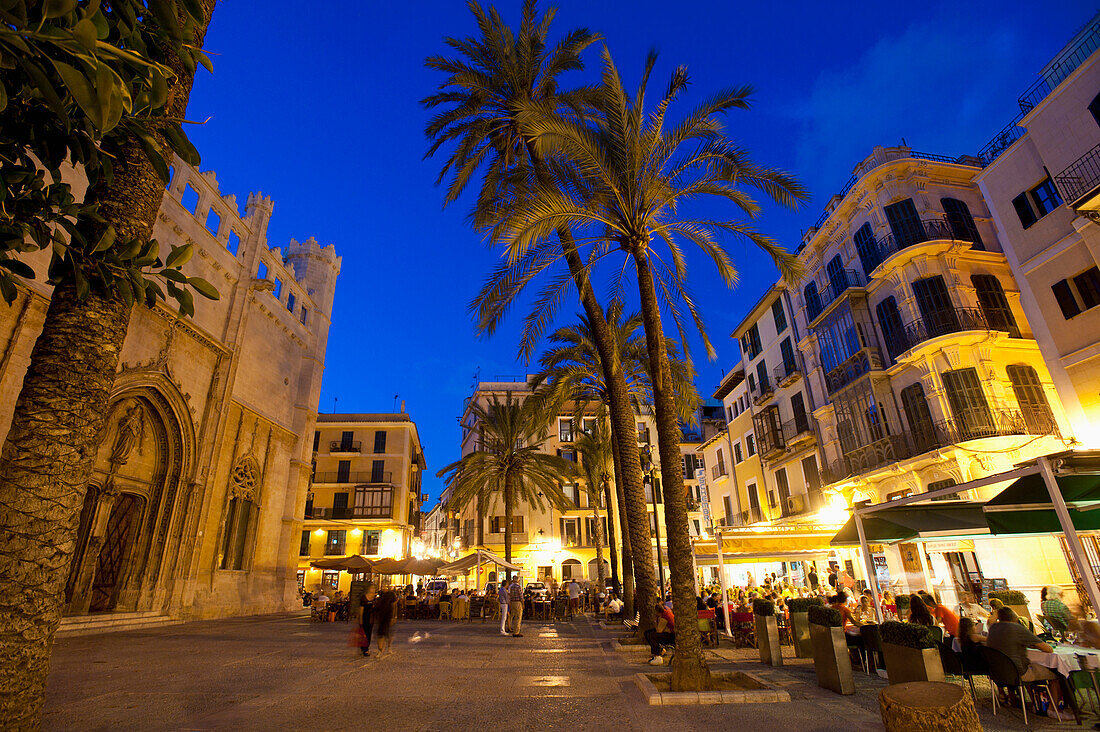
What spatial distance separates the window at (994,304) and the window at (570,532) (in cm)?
3517

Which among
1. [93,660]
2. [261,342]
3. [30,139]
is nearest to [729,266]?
[30,139]

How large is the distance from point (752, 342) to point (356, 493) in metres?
33.9

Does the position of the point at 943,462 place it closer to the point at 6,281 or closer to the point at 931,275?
the point at 931,275

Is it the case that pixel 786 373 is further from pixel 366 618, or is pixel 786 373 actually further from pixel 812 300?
pixel 366 618

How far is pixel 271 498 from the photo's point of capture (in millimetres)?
27219

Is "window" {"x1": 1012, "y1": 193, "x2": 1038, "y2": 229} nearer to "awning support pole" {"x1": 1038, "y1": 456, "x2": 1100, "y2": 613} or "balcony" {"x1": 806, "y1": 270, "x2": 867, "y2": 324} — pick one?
"balcony" {"x1": 806, "y1": 270, "x2": 867, "y2": 324}

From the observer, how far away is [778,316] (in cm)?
2961

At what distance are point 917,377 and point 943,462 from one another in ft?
10.1

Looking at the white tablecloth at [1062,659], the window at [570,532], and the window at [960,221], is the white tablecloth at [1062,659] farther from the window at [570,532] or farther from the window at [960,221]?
the window at [570,532]

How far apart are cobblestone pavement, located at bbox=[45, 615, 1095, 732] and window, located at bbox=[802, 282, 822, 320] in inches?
692

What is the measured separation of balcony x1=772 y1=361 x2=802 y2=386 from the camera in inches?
1049

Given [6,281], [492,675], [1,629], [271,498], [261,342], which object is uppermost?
[261,342]

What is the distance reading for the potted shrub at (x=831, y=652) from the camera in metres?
7.67

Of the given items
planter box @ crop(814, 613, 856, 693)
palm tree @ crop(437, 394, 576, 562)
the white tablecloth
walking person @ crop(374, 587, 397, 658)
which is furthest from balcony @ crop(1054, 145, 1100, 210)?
palm tree @ crop(437, 394, 576, 562)
